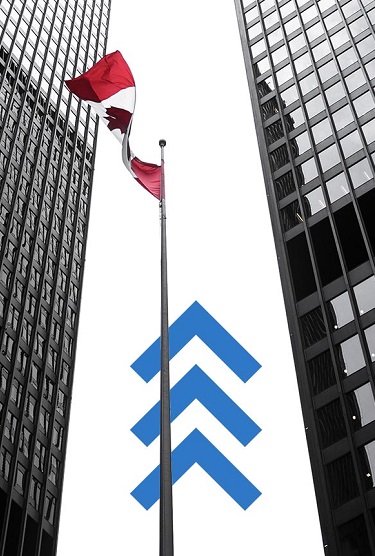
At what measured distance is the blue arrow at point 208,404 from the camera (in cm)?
4053

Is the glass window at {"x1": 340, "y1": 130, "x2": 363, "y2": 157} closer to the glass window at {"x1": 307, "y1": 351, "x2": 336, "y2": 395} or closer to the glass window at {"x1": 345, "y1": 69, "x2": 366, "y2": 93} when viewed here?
the glass window at {"x1": 345, "y1": 69, "x2": 366, "y2": 93}

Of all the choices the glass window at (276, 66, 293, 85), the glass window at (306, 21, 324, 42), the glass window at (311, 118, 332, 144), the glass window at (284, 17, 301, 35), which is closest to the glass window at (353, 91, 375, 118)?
the glass window at (311, 118, 332, 144)

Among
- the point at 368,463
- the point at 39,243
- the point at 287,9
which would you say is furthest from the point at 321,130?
the point at 39,243

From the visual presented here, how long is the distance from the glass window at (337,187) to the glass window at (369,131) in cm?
322

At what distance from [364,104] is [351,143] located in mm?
4014

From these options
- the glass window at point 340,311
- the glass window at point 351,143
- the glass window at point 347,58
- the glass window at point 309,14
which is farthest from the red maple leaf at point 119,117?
the glass window at point 309,14

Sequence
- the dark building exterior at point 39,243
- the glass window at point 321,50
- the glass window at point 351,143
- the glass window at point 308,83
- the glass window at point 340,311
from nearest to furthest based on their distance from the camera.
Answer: the glass window at point 340,311, the glass window at point 351,143, the glass window at point 308,83, the glass window at point 321,50, the dark building exterior at point 39,243

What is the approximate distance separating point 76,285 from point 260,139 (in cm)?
3840

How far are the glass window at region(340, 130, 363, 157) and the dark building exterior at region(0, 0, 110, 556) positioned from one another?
37.9 m

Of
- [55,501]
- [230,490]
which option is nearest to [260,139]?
[230,490]

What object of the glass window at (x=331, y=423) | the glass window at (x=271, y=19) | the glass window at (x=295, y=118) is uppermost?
the glass window at (x=271, y=19)

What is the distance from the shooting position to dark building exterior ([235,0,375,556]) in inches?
1465

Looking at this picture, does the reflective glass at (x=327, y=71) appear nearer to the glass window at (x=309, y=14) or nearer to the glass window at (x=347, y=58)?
the glass window at (x=347, y=58)

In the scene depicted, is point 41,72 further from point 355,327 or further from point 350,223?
point 355,327
